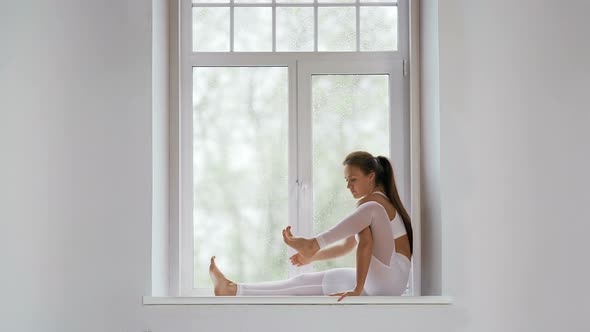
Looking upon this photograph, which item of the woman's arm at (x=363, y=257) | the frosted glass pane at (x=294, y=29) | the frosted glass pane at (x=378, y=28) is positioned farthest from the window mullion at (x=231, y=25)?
the woman's arm at (x=363, y=257)

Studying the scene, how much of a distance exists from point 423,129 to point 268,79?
734 mm

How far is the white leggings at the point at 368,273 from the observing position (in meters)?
2.99

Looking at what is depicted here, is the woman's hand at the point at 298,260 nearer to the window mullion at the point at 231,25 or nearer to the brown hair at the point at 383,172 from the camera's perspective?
the brown hair at the point at 383,172

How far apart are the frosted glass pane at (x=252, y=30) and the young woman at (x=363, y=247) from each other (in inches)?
27.0

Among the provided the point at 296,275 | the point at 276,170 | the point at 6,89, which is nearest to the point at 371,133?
the point at 276,170

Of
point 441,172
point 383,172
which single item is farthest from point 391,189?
point 441,172

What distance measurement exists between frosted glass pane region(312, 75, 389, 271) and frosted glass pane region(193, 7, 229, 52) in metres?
0.46

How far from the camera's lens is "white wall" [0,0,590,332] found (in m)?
2.88

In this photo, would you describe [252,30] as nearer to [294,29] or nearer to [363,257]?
[294,29]

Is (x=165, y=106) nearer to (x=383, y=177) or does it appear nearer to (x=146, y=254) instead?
(x=146, y=254)

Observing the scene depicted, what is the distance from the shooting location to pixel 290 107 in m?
3.33

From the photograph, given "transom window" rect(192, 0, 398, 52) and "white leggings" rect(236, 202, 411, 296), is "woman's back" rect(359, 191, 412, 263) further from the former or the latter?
"transom window" rect(192, 0, 398, 52)

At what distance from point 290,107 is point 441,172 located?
0.78 meters

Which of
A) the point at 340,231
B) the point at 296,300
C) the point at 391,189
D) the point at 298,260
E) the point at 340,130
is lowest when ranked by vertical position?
the point at 296,300
